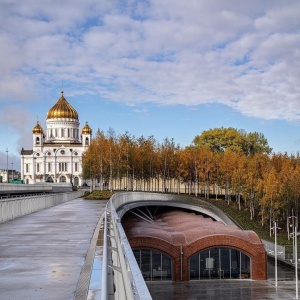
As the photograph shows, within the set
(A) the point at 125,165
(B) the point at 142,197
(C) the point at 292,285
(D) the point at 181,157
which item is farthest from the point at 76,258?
(D) the point at 181,157

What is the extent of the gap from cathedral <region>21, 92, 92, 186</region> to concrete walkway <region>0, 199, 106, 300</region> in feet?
437

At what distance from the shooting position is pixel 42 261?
11648mm

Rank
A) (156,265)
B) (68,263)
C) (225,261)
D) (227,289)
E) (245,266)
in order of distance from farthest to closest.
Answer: (225,261) → (245,266) → (156,265) → (227,289) → (68,263)

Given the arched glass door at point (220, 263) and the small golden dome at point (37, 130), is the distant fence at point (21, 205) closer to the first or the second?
the arched glass door at point (220, 263)

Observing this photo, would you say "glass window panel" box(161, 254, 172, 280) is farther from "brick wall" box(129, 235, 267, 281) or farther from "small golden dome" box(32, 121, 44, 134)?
"small golden dome" box(32, 121, 44, 134)

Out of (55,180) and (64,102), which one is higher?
(64,102)

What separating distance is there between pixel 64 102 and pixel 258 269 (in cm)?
12237

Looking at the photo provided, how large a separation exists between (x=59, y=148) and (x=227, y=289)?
118m

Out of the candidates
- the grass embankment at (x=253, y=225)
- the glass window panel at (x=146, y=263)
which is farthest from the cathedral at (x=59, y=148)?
the glass window panel at (x=146, y=263)

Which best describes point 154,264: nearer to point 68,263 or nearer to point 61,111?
point 68,263

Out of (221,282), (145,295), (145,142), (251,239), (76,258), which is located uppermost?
(145,142)

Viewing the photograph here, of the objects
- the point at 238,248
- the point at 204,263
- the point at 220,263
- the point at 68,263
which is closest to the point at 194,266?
the point at 204,263

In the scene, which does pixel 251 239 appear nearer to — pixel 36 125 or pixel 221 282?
pixel 221 282

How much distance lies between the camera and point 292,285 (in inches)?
1529
